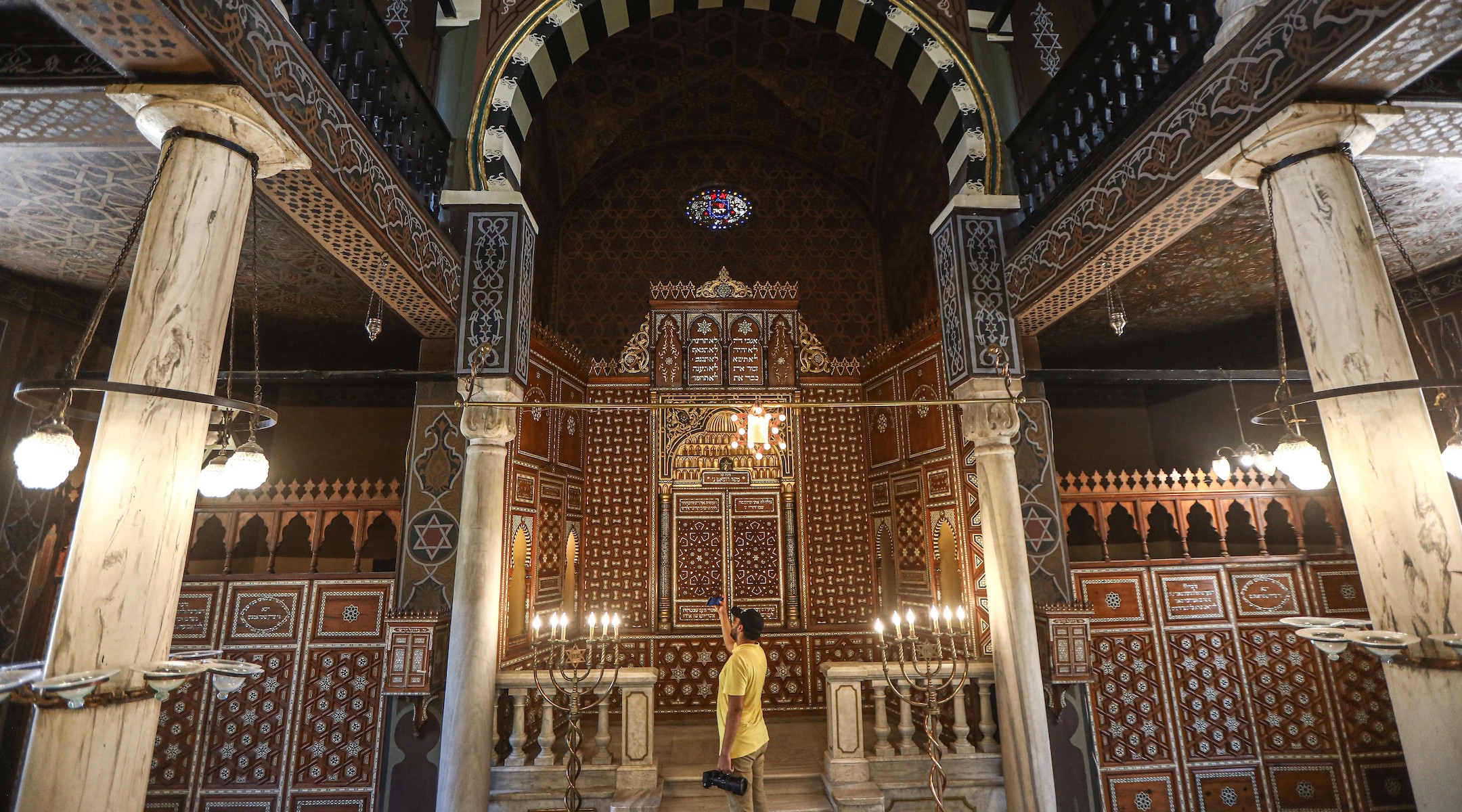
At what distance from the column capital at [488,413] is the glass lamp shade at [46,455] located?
2992 mm

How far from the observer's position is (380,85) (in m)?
4.76

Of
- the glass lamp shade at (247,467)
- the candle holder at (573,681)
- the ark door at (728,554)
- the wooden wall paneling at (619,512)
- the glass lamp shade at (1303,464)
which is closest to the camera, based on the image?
the glass lamp shade at (1303,464)

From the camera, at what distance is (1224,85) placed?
11.4ft

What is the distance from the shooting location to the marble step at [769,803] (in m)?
5.29

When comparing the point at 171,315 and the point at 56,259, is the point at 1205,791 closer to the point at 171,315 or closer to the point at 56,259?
the point at 171,315

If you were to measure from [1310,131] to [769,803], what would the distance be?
5.78 metres

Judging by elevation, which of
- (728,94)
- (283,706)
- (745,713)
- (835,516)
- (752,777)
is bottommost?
(752,777)

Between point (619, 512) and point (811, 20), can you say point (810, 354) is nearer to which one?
point (619, 512)

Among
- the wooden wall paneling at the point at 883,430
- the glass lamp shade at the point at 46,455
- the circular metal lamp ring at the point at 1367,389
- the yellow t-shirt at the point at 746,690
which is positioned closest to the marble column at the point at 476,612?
the yellow t-shirt at the point at 746,690

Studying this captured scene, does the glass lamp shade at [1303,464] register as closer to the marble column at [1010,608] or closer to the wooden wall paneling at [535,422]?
the marble column at [1010,608]

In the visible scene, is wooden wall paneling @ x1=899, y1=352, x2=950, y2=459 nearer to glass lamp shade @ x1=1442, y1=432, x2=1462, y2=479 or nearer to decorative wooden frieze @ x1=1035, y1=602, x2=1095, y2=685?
decorative wooden frieze @ x1=1035, y1=602, x2=1095, y2=685

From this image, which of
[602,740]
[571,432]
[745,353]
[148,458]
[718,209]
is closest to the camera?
[148,458]

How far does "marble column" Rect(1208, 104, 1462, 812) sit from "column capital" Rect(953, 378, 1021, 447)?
2.43 meters

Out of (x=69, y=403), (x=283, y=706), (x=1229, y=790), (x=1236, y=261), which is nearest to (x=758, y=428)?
(x=69, y=403)
